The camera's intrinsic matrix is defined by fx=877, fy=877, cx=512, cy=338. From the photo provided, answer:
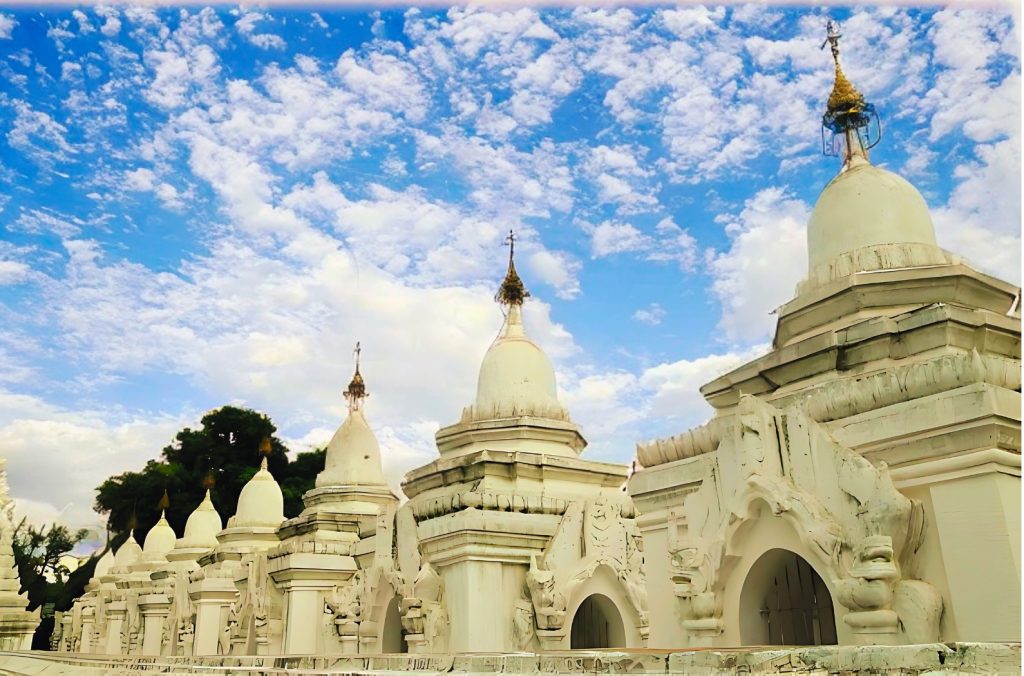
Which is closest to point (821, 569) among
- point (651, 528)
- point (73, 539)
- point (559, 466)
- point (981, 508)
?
point (981, 508)

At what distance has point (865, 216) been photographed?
433 inches

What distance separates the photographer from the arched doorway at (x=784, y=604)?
852 centimetres

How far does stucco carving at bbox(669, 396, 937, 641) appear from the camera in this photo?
7148mm

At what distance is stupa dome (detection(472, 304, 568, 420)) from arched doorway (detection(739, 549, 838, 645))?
9162mm

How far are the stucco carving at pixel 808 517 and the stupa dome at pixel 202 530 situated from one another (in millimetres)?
25661

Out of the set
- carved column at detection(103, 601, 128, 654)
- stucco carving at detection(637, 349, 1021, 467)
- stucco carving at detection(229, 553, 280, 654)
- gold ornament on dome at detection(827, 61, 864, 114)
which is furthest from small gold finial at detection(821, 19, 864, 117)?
carved column at detection(103, 601, 128, 654)

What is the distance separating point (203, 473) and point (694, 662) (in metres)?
53.7

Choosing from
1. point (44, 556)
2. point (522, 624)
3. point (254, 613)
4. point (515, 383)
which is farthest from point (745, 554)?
point (44, 556)

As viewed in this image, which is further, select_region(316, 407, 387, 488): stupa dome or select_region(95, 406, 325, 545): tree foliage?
select_region(95, 406, 325, 545): tree foliage

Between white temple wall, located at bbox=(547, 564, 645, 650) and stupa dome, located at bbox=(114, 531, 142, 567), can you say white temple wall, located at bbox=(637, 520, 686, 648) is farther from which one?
stupa dome, located at bbox=(114, 531, 142, 567)

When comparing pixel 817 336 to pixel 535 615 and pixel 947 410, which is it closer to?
pixel 947 410

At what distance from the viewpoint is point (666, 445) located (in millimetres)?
10289

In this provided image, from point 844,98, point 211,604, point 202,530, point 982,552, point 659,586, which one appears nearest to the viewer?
point 982,552

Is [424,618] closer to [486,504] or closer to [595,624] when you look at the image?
[486,504]
